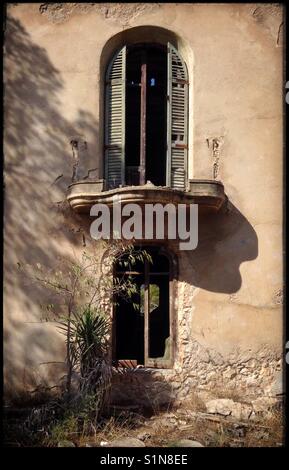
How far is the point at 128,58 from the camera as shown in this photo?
25.7ft

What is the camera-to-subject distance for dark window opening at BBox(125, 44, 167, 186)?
728 cm

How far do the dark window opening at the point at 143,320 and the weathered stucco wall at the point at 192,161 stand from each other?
534 mm

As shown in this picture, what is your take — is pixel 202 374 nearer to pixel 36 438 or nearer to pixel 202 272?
pixel 202 272

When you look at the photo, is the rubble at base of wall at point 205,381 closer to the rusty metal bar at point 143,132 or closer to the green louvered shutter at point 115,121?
the rusty metal bar at point 143,132

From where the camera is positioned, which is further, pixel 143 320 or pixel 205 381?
pixel 143 320

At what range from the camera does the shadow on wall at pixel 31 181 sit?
268 inches

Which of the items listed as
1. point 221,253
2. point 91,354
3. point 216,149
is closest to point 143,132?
point 216,149

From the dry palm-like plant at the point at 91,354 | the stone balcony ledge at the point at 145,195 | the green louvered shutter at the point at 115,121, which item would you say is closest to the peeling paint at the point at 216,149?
the stone balcony ledge at the point at 145,195

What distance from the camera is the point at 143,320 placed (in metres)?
9.27

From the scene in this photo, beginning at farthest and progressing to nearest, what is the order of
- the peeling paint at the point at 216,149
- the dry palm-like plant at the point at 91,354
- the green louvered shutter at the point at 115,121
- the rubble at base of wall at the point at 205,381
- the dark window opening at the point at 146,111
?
the dark window opening at the point at 146,111 → the green louvered shutter at the point at 115,121 → the peeling paint at the point at 216,149 → the rubble at base of wall at the point at 205,381 → the dry palm-like plant at the point at 91,354

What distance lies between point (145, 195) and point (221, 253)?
1.59 metres

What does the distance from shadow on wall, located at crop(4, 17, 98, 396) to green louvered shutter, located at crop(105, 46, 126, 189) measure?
32 centimetres

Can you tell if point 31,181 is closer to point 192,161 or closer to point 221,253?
point 192,161

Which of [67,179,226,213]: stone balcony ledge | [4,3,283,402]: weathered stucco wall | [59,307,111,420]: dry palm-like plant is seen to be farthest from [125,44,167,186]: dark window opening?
[59,307,111,420]: dry palm-like plant
